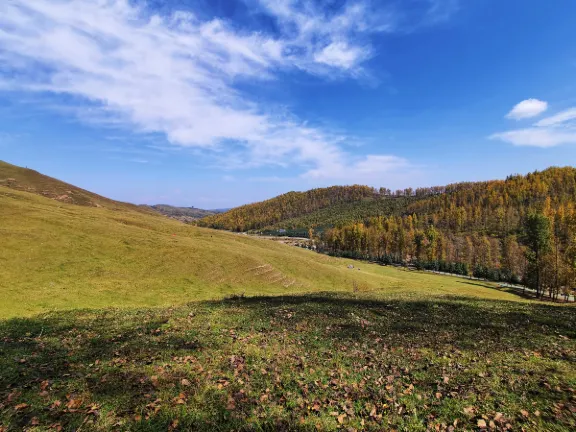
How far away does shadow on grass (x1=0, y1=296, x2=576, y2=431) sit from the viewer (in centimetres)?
980

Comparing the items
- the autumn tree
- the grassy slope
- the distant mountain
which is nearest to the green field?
the grassy slope

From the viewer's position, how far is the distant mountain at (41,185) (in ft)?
436

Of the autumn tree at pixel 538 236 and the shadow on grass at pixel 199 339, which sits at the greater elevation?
the autumn tree at pixel 538 236

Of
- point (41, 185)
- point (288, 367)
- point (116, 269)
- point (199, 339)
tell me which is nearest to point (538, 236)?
point (288, 367)

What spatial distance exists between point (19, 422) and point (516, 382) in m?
16.8

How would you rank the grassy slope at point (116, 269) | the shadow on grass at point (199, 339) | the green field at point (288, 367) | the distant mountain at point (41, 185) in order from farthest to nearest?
the distant mountain at point (41, 185) → the grassy slope at point (116, 269) → the shadow on grass at point (199, 339) → the green field at point (288, 367)

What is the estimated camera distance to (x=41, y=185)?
144000 millimetres

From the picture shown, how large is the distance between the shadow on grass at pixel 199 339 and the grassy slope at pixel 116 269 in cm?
1167

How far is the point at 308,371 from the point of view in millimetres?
12492

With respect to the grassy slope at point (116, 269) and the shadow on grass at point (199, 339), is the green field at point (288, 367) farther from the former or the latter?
the grassy slope at point (116, 269)

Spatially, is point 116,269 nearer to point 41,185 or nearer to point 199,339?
point 199,339

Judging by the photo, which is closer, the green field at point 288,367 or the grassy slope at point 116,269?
the green field at point 288,367

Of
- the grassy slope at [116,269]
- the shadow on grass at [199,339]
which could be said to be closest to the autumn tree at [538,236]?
the grassy slope at [116,269]

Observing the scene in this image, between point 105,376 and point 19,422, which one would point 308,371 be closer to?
point 105,376
